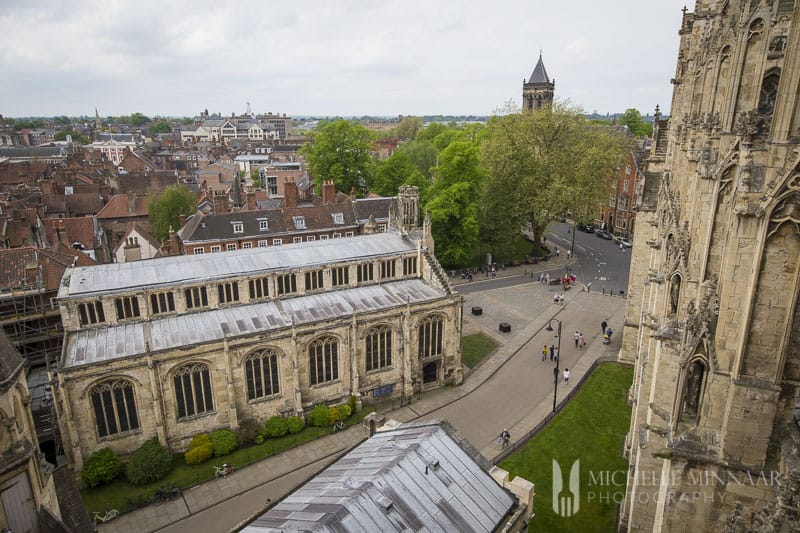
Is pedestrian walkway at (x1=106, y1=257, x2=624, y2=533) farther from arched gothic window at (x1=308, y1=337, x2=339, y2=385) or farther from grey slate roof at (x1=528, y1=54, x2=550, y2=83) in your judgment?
grey slate roof at (x1=528, y1=54, x2=550, y2=83)

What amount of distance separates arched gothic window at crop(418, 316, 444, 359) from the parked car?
46.0 metres

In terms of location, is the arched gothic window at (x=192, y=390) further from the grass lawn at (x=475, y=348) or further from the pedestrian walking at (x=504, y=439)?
the grass lawn at (x=475, y=348)

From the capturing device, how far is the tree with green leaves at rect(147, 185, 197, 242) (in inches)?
2287

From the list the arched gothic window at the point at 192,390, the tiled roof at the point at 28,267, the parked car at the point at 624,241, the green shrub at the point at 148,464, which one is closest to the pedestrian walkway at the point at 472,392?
the green shrub at the point at 148,464

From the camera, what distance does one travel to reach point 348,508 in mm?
13031

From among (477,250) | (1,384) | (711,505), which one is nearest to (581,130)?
(477,250)

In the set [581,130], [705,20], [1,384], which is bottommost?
[1,384]

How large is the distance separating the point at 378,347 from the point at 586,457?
13.5m

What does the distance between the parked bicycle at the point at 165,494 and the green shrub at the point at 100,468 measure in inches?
97.0

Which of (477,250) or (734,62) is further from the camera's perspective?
(477,250)

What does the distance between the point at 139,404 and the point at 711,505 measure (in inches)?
981

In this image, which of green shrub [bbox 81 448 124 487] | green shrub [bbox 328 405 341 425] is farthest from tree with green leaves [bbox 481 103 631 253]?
green shrub [bbox 81 448 124 487]

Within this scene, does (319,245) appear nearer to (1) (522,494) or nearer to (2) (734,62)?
(1) (522,494)

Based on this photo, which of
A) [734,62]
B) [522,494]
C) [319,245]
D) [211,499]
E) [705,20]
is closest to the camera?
[734,62]
